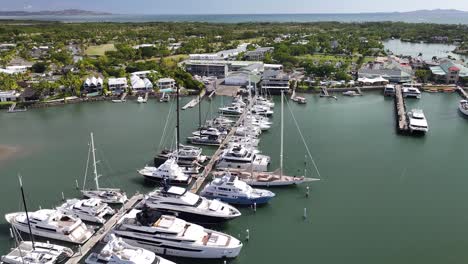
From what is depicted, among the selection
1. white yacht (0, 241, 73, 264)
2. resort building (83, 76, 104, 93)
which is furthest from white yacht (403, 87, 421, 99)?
white yacht (0, 241, 73, 264)

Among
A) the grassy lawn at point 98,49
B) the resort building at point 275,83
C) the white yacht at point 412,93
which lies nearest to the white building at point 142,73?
the resort building at point 275,83

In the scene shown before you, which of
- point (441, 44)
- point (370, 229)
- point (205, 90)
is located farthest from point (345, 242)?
point (441, 44)

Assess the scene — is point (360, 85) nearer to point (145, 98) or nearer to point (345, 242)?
point (145, 98)

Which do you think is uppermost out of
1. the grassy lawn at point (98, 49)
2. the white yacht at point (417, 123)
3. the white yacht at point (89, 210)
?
the grassy lawn at point (98, 49)

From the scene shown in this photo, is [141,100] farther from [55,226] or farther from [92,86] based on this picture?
[55,226]

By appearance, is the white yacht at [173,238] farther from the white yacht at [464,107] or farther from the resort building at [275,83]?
the white yacht at [464,107]

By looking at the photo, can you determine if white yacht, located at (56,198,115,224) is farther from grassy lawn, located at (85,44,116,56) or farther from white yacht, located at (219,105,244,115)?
grassy lawn, located at (85,44,116,56)
